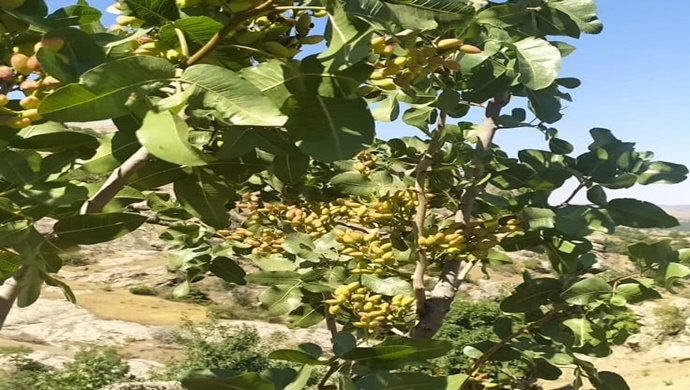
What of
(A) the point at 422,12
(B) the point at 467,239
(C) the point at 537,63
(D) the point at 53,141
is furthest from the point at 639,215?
(D) the point at 53,141

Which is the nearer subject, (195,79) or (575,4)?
(195,79)

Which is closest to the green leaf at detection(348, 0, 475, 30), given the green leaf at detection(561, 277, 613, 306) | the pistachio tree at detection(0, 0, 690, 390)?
the pistachio tree at detection(0, 0, 690, 390)

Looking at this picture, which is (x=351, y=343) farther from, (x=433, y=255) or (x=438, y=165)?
(x=438, y=165)

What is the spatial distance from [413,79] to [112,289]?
19289 millimetres

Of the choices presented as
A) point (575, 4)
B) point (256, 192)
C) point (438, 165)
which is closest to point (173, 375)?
point (256, 192)

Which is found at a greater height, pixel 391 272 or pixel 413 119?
pixel 413 119

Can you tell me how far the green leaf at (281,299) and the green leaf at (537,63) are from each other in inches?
40.3

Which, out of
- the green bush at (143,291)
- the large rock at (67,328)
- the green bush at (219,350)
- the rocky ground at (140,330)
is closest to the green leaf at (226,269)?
the rocky ground at (140,330)

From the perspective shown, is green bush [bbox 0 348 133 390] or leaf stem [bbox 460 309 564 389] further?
green bush [bbox 0 348 133 390]

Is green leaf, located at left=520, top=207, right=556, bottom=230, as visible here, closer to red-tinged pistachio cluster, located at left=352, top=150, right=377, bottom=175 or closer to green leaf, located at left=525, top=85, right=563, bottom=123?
green leaf, located at left=525, top=85, right=563, bottom=123

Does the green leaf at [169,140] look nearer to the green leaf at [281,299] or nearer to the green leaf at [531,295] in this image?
the green leaf at [281,299]

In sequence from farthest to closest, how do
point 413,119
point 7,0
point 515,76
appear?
point 413,119, point 515,76, point 7,0

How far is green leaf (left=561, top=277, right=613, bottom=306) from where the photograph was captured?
1.53m

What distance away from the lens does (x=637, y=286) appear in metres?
1.55
